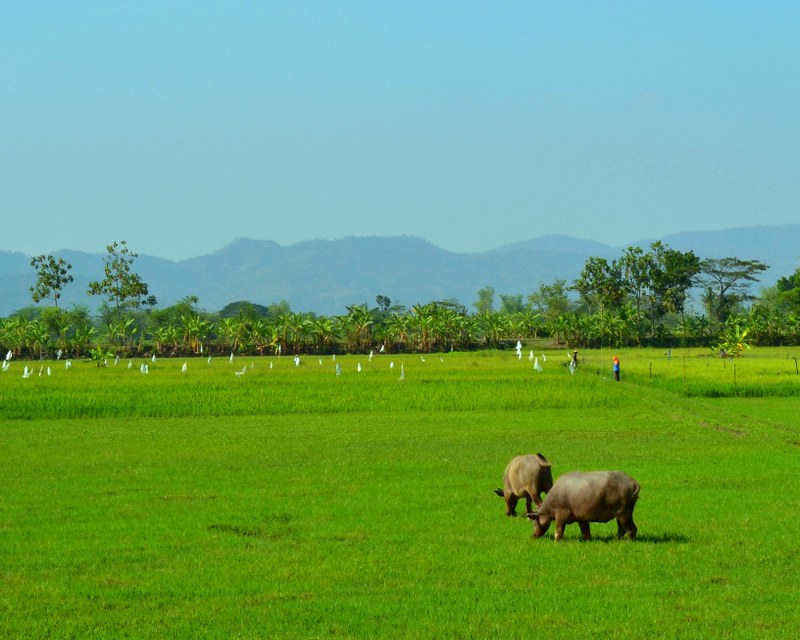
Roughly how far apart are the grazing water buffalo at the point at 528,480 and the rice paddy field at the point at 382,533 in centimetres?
41

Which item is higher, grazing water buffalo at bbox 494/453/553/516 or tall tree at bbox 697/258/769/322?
tall tree at bbox 697/258/769/322

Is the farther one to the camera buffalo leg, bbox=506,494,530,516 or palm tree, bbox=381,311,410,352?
palm tree, bbox=381,311,410,352

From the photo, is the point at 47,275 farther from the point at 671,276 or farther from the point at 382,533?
the point at 382,533

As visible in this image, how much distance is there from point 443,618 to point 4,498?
11.6m

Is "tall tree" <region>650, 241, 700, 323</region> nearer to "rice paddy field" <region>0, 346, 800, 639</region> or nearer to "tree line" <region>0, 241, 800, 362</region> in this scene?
"tree line" <region>0, 241, 800, 362</region>

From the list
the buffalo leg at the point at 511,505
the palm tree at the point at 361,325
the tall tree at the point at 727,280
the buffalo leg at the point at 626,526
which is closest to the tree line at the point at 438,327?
the palm tree at the point at 361,325

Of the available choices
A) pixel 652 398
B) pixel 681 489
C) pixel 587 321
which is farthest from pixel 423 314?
pixel 681 489

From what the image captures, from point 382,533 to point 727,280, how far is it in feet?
445

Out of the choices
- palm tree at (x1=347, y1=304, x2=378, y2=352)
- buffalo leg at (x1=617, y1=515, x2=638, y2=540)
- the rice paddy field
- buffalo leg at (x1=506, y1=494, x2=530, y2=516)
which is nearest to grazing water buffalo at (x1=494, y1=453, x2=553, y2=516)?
buffalo leg at (x1=506, y1=494, x2=530, y2=516)

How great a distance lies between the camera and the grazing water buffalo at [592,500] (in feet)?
46.1

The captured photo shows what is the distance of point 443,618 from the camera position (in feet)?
36.9

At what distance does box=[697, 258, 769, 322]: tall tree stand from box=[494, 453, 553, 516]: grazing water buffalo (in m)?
128

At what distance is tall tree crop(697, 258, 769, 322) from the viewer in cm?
14062

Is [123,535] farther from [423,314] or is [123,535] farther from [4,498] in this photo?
[423,314]
